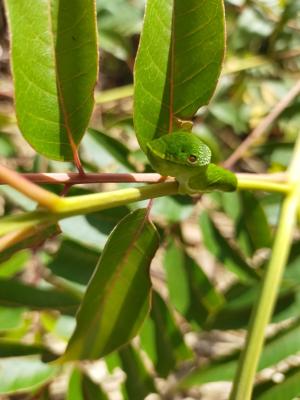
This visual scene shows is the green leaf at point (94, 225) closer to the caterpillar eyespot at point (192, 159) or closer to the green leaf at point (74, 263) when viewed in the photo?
the green leaf at point (74, 263)

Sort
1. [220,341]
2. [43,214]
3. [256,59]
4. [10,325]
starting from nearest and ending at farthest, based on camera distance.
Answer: [43,214] → [10,325] → [256,59] → [220,341]

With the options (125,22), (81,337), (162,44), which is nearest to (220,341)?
(125,22)

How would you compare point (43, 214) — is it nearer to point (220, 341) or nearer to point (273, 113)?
point (273, 113)

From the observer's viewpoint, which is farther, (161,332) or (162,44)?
(161,332)

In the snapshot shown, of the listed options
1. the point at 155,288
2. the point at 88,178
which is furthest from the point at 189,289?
the point at 88,178

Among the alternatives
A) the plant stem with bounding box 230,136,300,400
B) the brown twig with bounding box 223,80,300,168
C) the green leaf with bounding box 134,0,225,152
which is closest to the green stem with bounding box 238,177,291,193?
the plant stem with bounding box 230,136,300,400

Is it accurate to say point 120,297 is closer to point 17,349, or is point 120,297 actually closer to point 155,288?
point 17,349

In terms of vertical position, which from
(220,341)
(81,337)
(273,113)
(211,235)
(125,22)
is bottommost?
(81,337)
